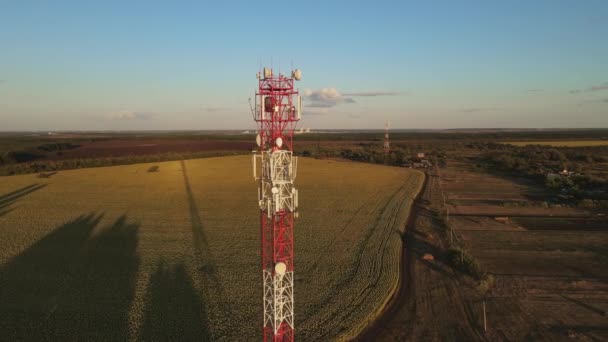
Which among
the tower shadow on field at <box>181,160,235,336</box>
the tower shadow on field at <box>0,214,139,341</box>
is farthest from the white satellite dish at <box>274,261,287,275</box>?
the tower shadow on field at <box>0,214,139,341</box>

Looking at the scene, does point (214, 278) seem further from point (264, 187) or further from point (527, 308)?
point (527, 308)

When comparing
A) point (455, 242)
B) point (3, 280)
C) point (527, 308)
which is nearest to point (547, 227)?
point (455, 242)

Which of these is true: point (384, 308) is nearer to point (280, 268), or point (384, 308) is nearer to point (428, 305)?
point (428, 305)

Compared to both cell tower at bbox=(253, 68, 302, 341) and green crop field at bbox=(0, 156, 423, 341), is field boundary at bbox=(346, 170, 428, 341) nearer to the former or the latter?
green crop field at bbox=(0, 156, 423, 341)

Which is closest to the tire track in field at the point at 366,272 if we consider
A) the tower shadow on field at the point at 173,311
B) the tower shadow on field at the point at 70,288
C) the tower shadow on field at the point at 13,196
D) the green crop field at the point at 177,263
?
the green crop field at the point at 177,263

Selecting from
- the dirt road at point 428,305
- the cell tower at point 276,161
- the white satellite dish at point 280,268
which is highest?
the cell tower at point 276,161

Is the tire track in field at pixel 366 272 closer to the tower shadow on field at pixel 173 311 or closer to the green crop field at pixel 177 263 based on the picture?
the green crop field at pixel 177 263

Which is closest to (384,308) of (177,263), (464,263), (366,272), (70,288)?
(366,272)
